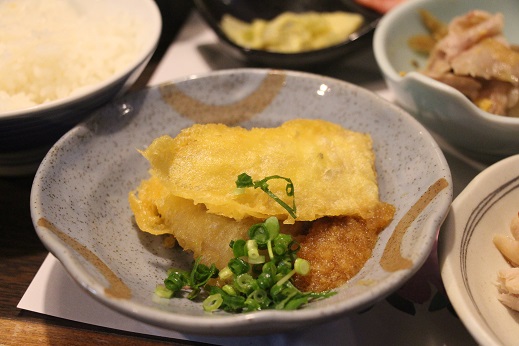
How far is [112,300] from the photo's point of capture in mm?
1354

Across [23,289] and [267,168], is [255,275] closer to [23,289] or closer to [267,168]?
[267,168]

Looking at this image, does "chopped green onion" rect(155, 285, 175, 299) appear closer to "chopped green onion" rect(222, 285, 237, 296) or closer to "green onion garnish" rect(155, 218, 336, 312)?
"green onion garnish" rect(155, 218, 336, 312)

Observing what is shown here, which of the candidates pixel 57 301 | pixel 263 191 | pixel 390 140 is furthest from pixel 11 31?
pixel 390 140

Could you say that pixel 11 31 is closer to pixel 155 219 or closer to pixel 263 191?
pixel 155 219

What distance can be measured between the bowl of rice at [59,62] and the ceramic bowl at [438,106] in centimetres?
124

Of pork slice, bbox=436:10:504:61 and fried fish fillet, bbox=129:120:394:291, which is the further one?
pork slice, bbox=436:10:504:61

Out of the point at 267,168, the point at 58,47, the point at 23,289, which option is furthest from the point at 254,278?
the point at 58,47

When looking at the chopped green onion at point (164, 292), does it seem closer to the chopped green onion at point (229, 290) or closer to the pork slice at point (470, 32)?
the chopped green onion at point (229, 290)

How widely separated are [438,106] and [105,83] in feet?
4.86

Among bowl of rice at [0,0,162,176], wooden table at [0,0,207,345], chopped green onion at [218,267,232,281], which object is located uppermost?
bowl of rice at [0,0,162,176]

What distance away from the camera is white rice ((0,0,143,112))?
2.23 metres

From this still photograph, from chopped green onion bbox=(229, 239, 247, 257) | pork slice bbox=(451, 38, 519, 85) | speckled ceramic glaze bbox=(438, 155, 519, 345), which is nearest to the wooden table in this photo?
chopped green onion bbox=(229, 239, 247, 257)

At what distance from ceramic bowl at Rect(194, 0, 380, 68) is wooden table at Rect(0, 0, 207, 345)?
4.78ft

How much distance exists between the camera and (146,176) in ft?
6.98
